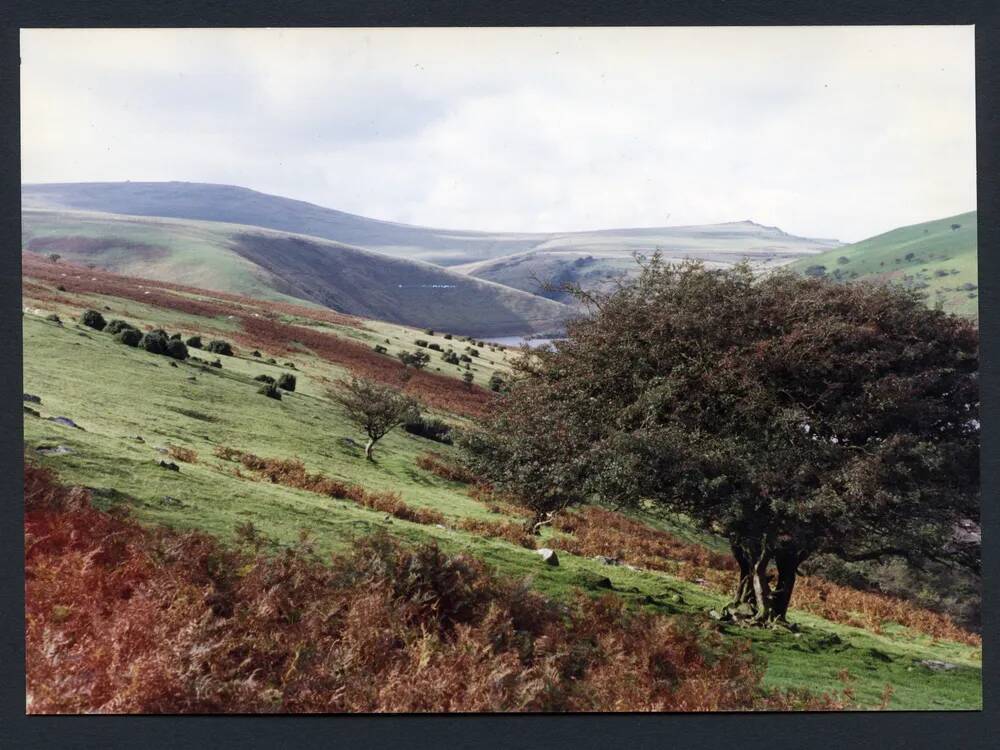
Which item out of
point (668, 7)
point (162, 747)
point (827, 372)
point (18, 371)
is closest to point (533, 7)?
point (668, 7)

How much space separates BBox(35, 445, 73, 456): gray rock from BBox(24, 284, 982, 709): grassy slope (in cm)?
5

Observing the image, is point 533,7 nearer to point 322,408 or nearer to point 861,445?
point 322,408

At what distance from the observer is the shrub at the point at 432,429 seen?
355 inches

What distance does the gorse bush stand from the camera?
7.03 metres

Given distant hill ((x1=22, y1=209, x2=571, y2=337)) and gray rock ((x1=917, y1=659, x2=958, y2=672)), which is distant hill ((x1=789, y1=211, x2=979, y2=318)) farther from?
gray rock ((x1=917, y1=659, x2=958, y2=672))

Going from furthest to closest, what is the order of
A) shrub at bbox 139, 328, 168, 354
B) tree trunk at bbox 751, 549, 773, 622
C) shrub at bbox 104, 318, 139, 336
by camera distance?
shrub at bbox 104, 318, 139, 336 < shrub at bbox 139, 328, 168, 354 < tree trunk at bbox 751, 549, 773, 622

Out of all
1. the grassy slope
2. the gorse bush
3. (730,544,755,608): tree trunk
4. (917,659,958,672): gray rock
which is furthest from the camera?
(730,544,755,608): tree trunk

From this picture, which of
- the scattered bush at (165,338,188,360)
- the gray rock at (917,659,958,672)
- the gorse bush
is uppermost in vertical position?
the scattered bush at (165,338,188,360)

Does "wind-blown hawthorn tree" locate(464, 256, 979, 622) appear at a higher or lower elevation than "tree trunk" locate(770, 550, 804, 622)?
higher

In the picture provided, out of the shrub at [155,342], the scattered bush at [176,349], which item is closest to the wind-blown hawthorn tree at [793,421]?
the scattered bush at [176,349]

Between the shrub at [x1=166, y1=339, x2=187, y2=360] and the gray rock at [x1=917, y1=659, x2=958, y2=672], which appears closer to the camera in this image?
the gray rock at [x1=917, y1=659, x2=958, y2=672]

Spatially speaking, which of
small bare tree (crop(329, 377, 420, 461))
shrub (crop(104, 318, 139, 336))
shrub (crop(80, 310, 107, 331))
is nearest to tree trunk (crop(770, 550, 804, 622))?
small bare tree (crop(329, 377, 420, 461))

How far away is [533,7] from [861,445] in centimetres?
588

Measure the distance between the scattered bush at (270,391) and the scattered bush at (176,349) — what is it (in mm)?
1023
